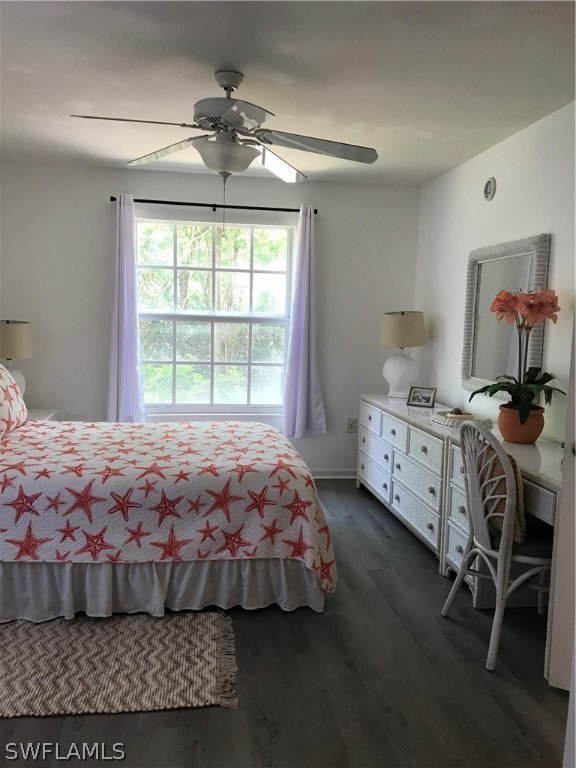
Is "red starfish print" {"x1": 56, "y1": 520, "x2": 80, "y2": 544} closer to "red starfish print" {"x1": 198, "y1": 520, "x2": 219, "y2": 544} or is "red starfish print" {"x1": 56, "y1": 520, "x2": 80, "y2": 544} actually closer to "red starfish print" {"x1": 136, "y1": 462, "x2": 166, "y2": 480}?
"red starfish print" {"x1": 136, "y1": 462, "x2": 166, "y2": 480}

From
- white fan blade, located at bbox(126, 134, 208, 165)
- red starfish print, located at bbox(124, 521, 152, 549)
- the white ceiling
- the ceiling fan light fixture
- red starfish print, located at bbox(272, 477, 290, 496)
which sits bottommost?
red starfish print, located at bbox(124, 521, 152, 549)

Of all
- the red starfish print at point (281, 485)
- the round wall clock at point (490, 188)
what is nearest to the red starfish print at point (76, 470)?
the red starfish print at point (281, 485)

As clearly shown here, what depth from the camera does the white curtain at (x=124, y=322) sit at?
14.0 feet

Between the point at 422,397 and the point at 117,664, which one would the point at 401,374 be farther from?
the point at 117,664

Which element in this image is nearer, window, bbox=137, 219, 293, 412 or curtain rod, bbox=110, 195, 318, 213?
curtain rod, bbox=110, 195, 318, 213

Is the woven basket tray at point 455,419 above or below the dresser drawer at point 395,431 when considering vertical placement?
above

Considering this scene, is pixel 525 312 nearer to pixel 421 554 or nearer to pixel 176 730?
pixel 421 554

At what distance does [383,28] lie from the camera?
2.11m

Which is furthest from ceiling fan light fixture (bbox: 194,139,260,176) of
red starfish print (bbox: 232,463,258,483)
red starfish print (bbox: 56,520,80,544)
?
red starfish print (bbox: 56,520,80,544)

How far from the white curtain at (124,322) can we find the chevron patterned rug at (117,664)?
2.07 metres

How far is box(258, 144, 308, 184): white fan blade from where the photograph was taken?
2.72 meters

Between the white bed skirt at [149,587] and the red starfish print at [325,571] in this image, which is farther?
the red starfish print at [325,571]

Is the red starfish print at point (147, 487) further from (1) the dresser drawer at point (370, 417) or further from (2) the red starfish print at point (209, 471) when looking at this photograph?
(1) the dresser drawer at point (370, 417)

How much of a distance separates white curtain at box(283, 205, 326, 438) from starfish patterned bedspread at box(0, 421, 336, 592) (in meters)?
1.79
